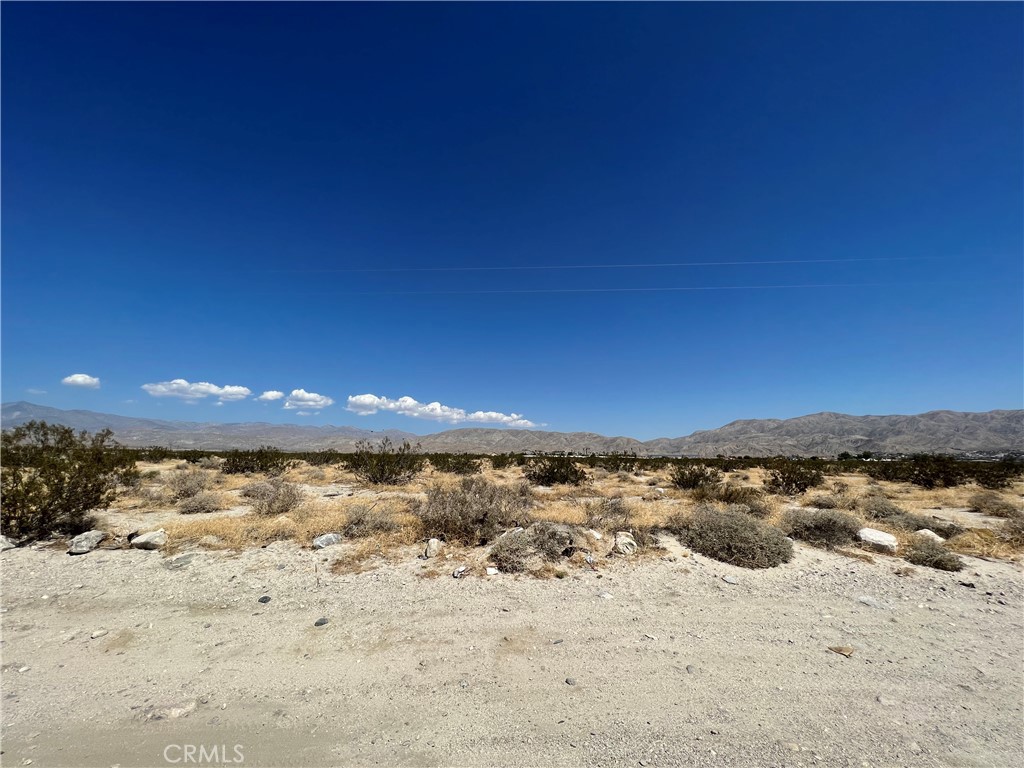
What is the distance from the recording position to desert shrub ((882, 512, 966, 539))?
9734 millimetres

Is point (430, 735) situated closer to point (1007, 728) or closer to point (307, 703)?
point (307, 703)

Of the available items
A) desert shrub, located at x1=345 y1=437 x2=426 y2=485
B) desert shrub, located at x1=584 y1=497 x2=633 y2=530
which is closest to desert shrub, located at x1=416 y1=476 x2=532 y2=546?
desert shrub, located at x1=584 y1=497 x2=633 y2=530

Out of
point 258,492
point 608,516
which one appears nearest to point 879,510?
point 608,516

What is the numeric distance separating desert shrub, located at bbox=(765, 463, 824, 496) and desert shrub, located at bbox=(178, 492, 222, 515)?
21.2 meters

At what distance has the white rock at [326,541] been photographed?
844 cm

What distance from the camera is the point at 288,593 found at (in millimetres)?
6340

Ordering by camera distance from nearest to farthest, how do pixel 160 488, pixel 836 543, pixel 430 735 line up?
pixel 430 735
pixel 836 543
pixel 160 488

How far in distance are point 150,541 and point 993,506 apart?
23487 mm

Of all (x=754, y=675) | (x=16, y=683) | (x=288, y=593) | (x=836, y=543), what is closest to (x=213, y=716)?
(x=16, y=683)

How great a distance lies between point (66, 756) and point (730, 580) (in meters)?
8.23

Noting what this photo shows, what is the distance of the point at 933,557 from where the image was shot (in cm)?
769

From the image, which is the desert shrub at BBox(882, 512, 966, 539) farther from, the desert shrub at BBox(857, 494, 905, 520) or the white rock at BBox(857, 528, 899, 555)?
the white rock at BBox(857, 528, 899, 555)

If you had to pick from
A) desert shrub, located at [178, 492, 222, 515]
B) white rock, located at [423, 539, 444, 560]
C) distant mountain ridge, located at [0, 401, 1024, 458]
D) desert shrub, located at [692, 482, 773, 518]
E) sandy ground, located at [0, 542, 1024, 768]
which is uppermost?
distant mountain ridge, located at [0, 401, 1024, 458]

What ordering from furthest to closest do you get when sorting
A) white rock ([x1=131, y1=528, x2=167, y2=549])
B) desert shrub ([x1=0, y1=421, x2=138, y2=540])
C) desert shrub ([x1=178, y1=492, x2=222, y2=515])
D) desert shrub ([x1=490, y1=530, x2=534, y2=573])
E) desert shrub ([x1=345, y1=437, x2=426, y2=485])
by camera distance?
desert shrub ([x1=345, y1=437, x2=426, y2=485]) < desert shrub ([x1=178, y1=492, x2=222, y2=515]) < desert shrub ([x1=0, y1=421, x2=138, y2=540]) < white rock ([x1=131, y1=528, x2=167, y2=549]) < desert shrub ([x1=490, y1=530, x2=534, y2=573])
